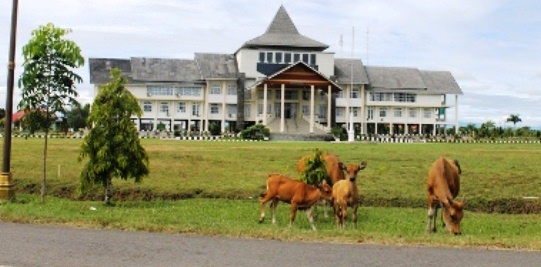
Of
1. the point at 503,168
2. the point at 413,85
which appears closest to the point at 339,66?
the point at 413,85

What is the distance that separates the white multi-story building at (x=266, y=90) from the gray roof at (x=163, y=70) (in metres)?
0.13

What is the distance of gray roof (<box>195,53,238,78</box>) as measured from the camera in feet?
289

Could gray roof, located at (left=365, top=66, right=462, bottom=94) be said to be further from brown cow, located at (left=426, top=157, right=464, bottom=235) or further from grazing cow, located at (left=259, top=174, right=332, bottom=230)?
grazing cow, located at (left=259, top=174, right=332, bottom=230)

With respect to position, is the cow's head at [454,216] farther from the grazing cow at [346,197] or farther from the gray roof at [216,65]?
the gray roof at [216,65]

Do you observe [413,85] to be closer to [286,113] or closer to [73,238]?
[286,113]

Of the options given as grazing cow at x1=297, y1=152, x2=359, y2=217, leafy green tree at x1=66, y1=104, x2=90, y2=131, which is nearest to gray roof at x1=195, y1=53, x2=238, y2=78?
leafy green tree at x1=66, y1=104, x2=90, y2=131

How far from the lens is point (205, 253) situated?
9969 millimetres

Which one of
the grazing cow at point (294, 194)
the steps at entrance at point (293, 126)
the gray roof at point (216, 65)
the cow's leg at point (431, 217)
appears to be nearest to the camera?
the cow's leg at point (431, 217)

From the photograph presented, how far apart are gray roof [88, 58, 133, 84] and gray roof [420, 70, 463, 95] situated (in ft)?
133

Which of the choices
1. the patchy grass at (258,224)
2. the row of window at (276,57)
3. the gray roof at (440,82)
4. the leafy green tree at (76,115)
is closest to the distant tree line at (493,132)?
the gray roof at (440,82)

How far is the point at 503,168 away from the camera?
2972cm

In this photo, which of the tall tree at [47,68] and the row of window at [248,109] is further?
the row of window at [248,109]

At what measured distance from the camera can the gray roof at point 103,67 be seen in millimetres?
85188

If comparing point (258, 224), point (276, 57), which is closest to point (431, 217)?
point (258, 224)
